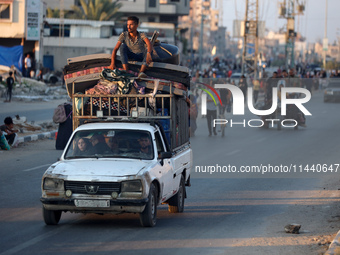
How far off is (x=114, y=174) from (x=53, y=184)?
0.84m

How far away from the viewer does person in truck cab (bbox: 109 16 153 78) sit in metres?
11.5

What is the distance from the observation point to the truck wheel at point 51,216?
945 cm

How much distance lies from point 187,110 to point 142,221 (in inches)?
135

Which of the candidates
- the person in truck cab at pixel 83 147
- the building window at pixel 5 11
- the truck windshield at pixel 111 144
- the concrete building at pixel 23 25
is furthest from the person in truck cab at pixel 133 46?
the building window at pixel 5 11

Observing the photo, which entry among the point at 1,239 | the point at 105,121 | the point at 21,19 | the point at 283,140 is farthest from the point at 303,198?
the point at 21,19

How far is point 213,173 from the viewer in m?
16.5

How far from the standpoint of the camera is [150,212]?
9.36 metres

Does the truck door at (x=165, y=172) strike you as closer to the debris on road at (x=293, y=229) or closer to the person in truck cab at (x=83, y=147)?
the person in truck cab at (x=83, y=147)

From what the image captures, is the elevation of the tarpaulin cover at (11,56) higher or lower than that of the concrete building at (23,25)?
lower

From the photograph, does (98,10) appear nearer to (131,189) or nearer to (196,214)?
(196,214)

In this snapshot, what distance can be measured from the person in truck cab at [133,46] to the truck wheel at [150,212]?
2680 millimetres

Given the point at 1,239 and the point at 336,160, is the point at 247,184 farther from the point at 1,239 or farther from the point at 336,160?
the point at 1,239

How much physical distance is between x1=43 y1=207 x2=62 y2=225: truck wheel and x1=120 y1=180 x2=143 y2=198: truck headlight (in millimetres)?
1117

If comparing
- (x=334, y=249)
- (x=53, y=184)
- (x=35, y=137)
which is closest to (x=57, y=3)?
(x=35, y=137)
